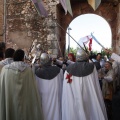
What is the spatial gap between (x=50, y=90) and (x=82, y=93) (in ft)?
2.26

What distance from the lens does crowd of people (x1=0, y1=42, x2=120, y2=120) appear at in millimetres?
4004

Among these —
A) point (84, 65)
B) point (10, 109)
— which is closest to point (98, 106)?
point (84, 65)

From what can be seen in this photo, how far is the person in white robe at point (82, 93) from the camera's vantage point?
14.4 ft

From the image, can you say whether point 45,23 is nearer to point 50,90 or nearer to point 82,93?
point 50,90

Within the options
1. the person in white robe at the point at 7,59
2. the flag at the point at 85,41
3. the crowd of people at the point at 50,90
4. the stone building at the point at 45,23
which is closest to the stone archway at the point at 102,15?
the stone building at the point at 45,23

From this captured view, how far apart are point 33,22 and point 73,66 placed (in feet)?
18.0

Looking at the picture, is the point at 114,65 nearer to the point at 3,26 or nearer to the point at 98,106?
the point at 98,106

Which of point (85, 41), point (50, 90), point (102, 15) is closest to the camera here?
point (50, 90)

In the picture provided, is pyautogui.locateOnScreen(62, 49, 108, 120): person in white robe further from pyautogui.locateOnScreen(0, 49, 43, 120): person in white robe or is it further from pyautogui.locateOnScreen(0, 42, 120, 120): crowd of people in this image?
pyautogui.locateOnScreen(0, 49, 43, 120): person in white robe

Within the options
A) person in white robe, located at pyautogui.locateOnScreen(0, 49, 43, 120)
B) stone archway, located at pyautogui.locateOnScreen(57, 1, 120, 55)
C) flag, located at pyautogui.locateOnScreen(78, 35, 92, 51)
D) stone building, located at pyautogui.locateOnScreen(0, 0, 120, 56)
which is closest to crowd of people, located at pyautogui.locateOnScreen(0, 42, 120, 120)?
person in white robe, located at pyautogui.locateOnScreen(0, 49, 43, 120)

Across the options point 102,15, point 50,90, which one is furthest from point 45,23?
point 50,90

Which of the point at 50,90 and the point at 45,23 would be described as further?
the point at 45,23

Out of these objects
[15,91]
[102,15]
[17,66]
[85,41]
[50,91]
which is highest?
[102,15]

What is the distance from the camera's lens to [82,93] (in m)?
4.40
